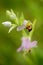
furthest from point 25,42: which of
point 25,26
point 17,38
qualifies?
point 17,38

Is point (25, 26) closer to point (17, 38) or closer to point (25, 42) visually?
point (25, 42)

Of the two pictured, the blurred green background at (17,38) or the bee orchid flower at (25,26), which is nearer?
the bee orchid flower at (25,26)

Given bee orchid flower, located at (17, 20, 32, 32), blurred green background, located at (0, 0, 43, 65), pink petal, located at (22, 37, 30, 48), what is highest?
blurred green background, located at (0, 0, 43, 65)

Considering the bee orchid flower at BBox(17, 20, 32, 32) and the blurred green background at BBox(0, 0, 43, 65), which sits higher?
the blurred green background at BBox(0, 0, 43, 65)

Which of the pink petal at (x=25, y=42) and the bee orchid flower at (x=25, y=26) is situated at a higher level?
the bee orchid flower at (x=25, y=26)

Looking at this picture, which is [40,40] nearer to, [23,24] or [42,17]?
[42,17]

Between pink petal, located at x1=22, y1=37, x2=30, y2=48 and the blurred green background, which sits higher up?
the blurred green background

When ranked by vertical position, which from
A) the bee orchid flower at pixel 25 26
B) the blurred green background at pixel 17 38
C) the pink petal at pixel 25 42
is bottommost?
the pink petal at pixel 25 42

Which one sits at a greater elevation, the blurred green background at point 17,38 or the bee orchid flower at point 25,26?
the blurred green background at point 17,38

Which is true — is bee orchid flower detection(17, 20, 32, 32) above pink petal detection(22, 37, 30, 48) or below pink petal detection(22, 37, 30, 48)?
above

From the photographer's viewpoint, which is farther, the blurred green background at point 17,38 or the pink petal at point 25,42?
the blurred green background at point 17,38

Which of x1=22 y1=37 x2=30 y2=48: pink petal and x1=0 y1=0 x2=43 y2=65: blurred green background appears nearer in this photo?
x1=22 y1=37 x2=30 y2=48: pink petal
